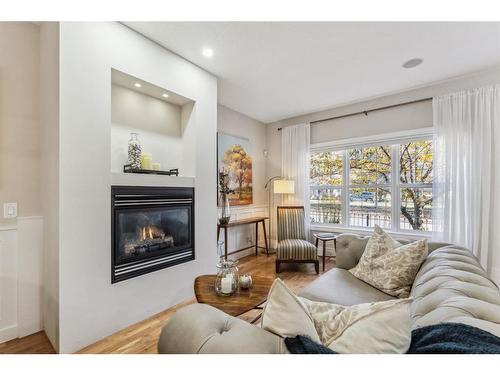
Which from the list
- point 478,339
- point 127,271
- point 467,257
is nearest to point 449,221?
point 467,257

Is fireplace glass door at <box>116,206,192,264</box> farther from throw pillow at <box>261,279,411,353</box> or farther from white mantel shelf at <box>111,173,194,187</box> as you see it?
throw pillow at <box>261,279,411,353</box>

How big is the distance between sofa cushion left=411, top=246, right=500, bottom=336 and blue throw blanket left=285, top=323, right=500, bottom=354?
8 cm

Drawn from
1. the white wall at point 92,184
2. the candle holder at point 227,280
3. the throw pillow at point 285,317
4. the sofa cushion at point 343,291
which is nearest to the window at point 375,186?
the sofa cushion at point 343,291

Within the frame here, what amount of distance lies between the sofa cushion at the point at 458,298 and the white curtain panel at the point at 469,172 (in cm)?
199

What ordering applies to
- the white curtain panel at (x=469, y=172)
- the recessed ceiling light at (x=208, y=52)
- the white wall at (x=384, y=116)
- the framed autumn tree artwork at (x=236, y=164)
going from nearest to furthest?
1. the recessed ceiling light at (x=208, y=52)
2. the white curtain panel at (x=469, y=172)
3. the white wall at (x=384, y=116)
4. the framed autumn tree artwork at (x=236, y=164)

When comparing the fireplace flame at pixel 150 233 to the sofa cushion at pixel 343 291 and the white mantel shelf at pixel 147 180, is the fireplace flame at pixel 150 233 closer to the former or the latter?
the white mantel shelf at pixel 147 180

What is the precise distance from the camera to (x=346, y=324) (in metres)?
0.81

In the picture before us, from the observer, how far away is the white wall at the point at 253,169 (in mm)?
4008

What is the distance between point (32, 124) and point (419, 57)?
3822 mm

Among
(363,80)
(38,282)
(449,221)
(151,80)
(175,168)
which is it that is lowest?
(38,282)

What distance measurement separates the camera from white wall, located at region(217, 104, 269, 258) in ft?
13.1

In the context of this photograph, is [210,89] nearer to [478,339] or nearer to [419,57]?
[419,57]

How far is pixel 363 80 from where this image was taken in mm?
3076

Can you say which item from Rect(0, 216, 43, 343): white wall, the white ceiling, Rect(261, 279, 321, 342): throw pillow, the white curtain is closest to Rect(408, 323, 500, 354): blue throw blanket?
Rect(261, 279, 321, 342): throw pillow
